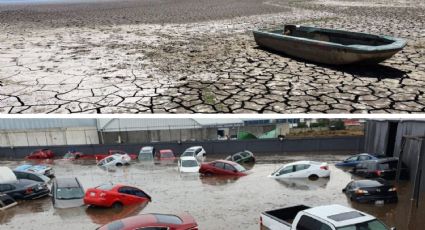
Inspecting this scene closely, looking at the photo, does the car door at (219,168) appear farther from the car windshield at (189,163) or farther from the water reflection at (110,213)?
the water reflection at (110,213)

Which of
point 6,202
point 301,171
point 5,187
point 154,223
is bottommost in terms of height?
point 301,171

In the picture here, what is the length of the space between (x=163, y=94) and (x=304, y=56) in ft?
13.2

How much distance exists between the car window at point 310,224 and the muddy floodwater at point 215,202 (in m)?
2.17

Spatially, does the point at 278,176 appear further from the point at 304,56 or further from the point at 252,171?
the point at 304,56

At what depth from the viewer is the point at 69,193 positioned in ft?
33.5

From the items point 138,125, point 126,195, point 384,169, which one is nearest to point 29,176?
point 126,195

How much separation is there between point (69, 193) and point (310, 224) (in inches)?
281

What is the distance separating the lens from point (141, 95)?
7.29m

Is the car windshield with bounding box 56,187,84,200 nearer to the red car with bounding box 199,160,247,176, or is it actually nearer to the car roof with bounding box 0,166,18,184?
the car roof with bounding box 0,166,18,184

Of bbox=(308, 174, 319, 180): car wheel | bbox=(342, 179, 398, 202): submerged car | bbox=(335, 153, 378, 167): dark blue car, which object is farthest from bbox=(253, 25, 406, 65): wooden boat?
bbox=(335, 153, 378, 167): dark blue car

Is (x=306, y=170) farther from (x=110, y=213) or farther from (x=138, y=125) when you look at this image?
(x=138, y=125)

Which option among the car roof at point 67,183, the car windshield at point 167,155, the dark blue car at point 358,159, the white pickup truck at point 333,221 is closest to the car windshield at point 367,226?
the white pickup truck at point 333,221

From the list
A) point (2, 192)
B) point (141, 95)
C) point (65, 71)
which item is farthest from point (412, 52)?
point (2, 192)

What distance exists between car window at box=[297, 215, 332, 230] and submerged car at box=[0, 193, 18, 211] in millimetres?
8708
